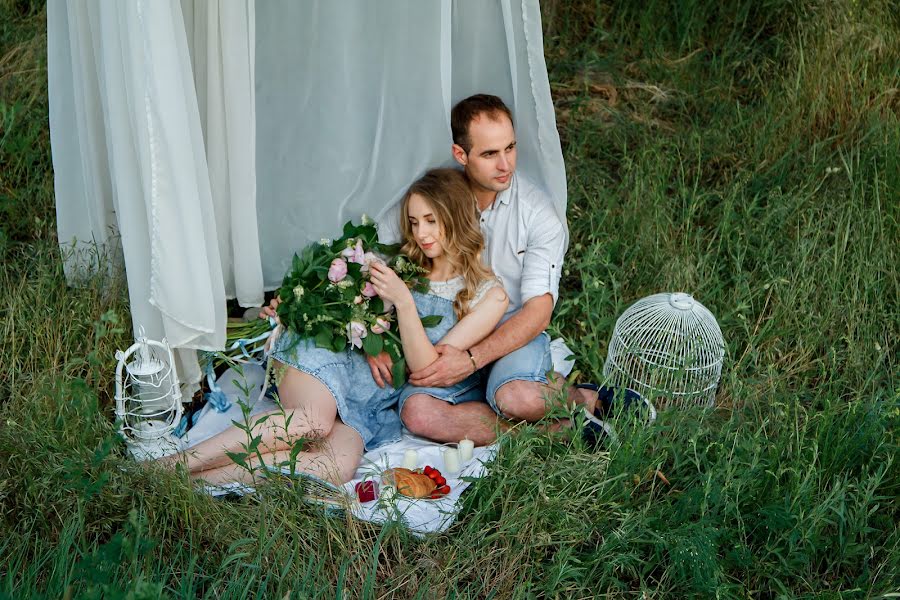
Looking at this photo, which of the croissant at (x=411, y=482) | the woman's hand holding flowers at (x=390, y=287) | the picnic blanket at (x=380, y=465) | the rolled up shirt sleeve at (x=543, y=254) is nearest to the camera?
the picnic blanket at (x=380, y=465)

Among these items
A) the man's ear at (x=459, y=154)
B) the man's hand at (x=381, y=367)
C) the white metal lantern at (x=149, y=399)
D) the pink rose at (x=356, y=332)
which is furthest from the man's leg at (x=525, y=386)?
the white metal lantern at (x=149, y=399)

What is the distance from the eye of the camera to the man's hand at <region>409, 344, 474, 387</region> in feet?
11.3

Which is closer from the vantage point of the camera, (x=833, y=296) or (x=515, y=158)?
(x=515, y=158)

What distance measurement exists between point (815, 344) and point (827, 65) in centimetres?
199

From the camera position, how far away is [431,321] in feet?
Answer: 11.6

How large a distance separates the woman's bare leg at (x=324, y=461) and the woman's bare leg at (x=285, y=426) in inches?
1.1

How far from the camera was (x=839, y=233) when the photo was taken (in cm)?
419

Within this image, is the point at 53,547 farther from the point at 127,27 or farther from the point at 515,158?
the point at 515,158

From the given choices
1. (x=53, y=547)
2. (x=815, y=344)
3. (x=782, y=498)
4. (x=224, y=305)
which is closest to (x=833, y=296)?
(x=815, y=344)

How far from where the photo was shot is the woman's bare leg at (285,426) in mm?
3104

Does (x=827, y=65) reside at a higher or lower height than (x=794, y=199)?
higher

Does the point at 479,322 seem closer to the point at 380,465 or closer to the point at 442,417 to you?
the point at 442,417

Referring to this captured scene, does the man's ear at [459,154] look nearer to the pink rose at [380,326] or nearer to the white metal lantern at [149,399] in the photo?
the pink rose at [380,326]

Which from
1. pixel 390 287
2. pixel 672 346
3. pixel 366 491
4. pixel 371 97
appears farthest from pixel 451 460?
pixel 371 97
